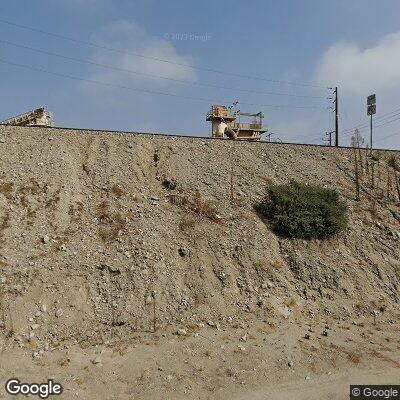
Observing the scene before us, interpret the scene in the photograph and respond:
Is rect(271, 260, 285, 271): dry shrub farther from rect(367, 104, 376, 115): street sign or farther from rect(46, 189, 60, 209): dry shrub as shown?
rect(367, 104, 376, 115): street sign

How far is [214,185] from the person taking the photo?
1950cm

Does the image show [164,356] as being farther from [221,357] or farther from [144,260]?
[144,260]

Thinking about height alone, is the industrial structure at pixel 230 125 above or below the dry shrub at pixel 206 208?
above

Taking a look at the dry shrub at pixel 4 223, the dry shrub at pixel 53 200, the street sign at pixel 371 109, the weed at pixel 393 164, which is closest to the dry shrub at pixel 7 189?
the dry shrub at pixel 4 223

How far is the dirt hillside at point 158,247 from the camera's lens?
13336mm

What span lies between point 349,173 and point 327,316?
10141mm

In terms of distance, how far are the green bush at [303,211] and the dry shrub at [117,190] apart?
5742 millimetres

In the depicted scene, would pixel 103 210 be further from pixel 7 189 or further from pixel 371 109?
pixel 371 109

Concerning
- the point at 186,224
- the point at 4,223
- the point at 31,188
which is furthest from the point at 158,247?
the point at 31,188

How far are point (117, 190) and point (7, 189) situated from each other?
13.6 feet

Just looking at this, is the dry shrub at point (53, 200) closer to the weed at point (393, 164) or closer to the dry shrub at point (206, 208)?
the dry shrub at point (206, 208)

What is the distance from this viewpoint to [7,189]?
16.6m

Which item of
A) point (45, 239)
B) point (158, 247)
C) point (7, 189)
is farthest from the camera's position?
point (7, 189)

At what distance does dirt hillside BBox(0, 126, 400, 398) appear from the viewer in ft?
43.8
